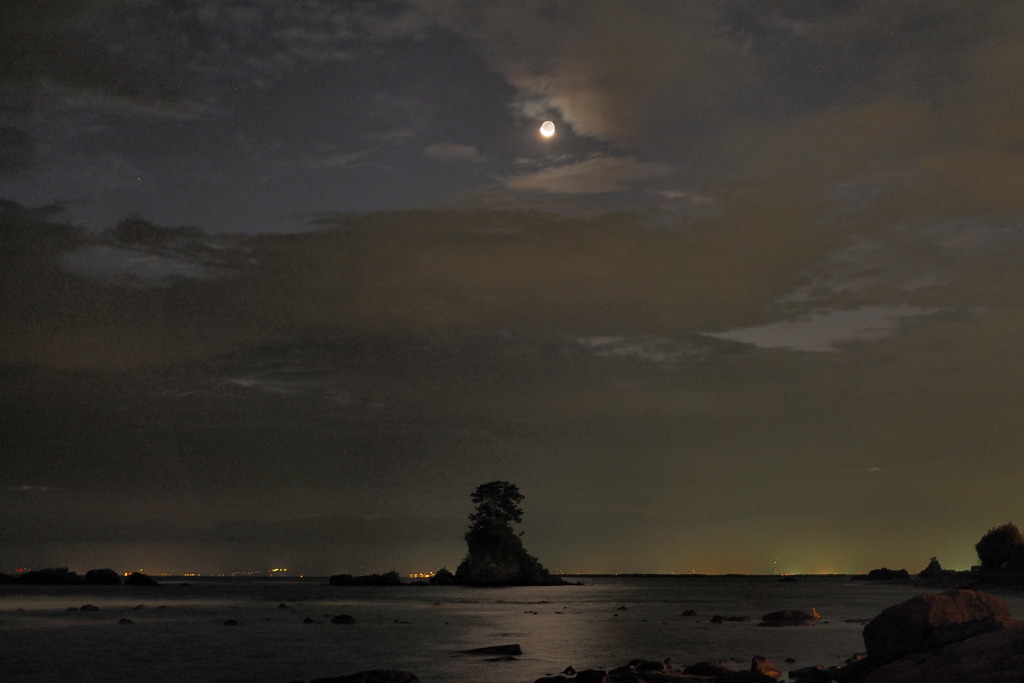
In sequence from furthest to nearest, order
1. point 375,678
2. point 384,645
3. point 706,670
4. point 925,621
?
point 384,645
point 706,670
point 375,678
point 925,621

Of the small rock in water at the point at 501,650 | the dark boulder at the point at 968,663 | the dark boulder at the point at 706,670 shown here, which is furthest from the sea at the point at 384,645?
the dark boulder at the point at 968,663

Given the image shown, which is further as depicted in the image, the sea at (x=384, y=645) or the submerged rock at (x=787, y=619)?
the submerged rock at (x=787, y=619)

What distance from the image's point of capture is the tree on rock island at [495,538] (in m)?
188

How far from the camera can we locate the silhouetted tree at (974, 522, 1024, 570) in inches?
7027

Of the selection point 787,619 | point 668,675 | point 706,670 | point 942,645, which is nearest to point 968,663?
point 942,645

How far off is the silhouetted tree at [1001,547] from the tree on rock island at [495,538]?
322ft

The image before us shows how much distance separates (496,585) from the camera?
195 m

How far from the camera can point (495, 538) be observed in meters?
190

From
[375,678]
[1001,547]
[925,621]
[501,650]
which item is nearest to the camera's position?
[925,621]

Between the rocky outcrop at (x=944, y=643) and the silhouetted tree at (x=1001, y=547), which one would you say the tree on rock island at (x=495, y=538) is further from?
the rocky outcrop at (x=944, y=643)

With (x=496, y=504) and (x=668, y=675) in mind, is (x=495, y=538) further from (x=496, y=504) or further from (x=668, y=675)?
(x=668, y=675)

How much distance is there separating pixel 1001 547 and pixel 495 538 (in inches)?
4110

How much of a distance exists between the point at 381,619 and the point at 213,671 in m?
48.6

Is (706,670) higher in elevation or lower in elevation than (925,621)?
lower
